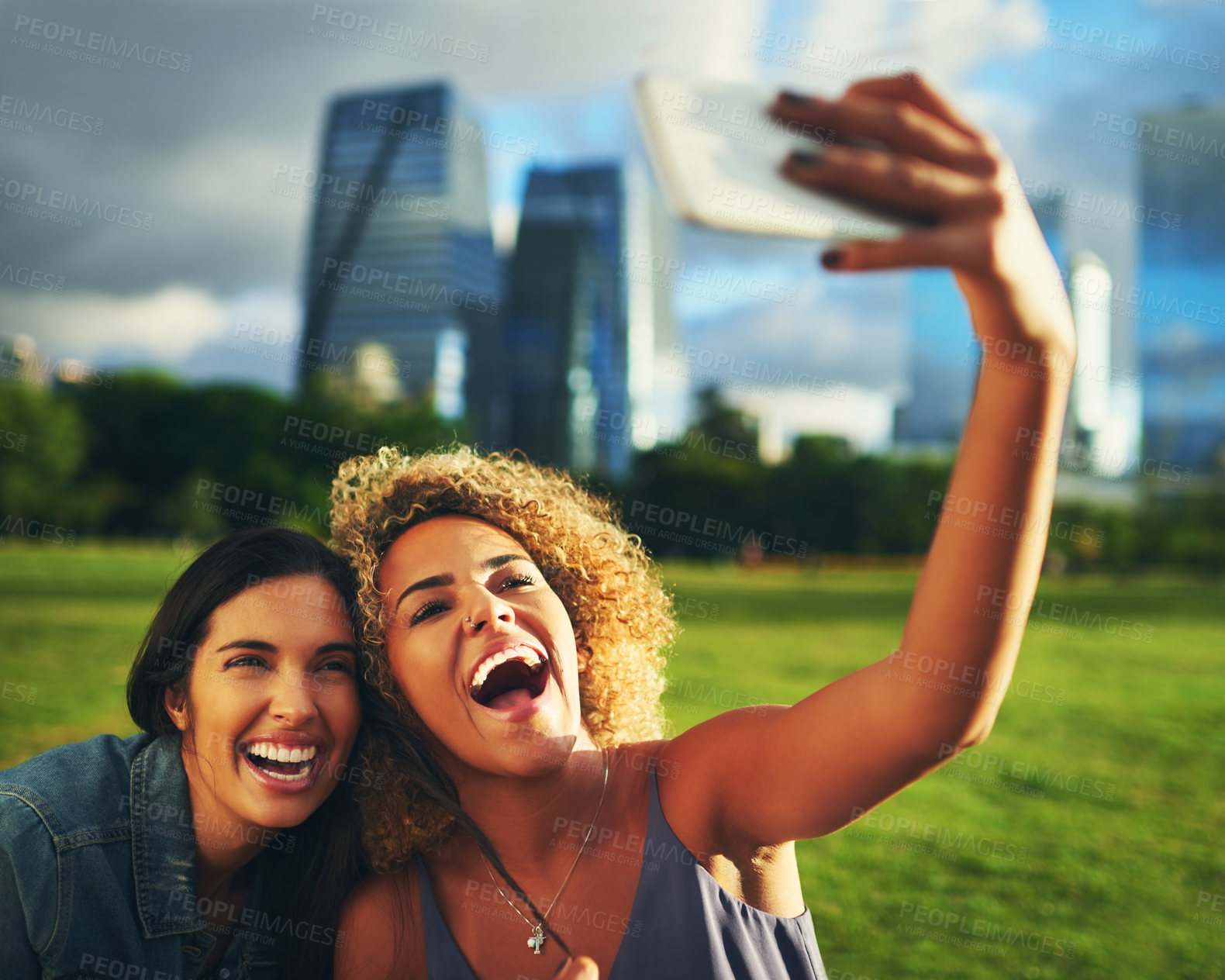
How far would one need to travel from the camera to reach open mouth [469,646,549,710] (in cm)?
235

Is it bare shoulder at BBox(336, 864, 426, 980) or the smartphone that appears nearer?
the smartphone

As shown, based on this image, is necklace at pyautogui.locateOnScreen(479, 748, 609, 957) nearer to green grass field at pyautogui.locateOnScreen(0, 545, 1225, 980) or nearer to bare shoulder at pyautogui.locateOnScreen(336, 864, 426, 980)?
bare shoulder at pyautogui.locateOnScreen(336, 864, 426, 980)

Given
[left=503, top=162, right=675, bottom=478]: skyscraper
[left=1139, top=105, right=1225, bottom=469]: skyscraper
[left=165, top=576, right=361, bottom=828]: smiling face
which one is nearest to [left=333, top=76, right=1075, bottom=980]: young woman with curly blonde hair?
[left=165, top=576, right=361, bottom=828]: smiling face

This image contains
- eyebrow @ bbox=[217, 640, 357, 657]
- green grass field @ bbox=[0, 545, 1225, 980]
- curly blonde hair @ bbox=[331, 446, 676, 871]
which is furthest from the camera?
green grass field @ bbox=[0, 545, 1225, 980]

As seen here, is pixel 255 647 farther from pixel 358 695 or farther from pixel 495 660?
pixel 495 660

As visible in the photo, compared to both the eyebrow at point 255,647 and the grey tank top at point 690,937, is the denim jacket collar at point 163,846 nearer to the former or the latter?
the eyebrow at point 255,647

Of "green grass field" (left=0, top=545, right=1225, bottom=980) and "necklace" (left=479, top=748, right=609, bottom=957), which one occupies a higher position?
"necklace" (left=479, top=748, right=609, bottom=957)

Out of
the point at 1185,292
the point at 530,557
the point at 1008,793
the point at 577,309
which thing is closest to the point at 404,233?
the point at 577,309

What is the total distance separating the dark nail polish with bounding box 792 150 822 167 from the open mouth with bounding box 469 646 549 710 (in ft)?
5.14

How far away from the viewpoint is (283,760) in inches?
95.6

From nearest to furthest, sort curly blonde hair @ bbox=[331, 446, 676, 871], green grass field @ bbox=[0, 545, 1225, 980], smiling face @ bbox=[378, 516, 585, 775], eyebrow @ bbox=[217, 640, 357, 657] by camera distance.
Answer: smiling face @ bbox=[378, 516, 585, 775] < eyebrow @ bbox=[217, 640, 357, 657] < curly blonde hair @ bbox=[331, 446, 676, 871] < green grass field @ bbox=[0, 545, 1225, 980]

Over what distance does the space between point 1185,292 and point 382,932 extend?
410ft

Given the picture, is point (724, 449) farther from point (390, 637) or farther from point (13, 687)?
point (390, 637)

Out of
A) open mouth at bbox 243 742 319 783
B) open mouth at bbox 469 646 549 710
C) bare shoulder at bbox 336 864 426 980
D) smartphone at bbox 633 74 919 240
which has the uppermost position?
smartphone at bbox 633 74 919 240
